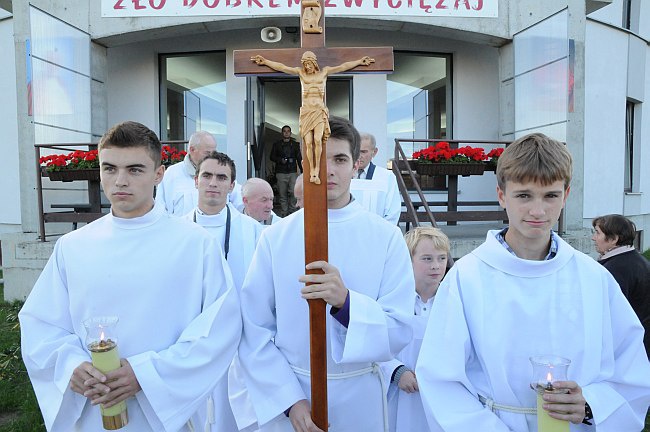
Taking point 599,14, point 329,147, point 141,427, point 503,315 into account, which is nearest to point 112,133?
point 329,147

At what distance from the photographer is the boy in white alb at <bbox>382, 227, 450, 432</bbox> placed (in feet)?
8.66

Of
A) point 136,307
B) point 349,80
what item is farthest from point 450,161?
point 136,307

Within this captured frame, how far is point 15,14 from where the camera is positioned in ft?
26.1

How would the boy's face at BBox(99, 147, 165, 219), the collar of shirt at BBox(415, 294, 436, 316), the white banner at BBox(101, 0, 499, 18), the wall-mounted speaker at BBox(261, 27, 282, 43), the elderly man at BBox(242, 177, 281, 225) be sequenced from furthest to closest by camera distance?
the wall-mounted speaker at BBox(261, 27, 282, 43) < the white banner at BBox(101, 0, 499, 18) < the elderly man at BBox(242, 177, 281, 225) < the collar of shirt at BBox(415, 294, 436, 316) < the boy's face at BBox(99, 147, 165, 219)

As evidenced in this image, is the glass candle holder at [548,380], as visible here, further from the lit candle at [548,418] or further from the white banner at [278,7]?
the white banner at [278,7]

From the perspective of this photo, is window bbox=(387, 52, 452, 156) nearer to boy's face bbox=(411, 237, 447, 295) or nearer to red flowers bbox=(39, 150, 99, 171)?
red flowers bbox=(39, 150, 99, 171)

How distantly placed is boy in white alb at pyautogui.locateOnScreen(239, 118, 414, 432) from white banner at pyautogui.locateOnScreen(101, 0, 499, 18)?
6.65m

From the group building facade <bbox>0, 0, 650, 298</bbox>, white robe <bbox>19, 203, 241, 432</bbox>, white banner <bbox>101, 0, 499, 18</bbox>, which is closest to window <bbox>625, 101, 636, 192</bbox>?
building facade <bbox>0, 0, 650, 298</bbox>

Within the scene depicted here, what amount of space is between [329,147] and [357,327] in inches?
29.9

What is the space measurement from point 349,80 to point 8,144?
6.50 m

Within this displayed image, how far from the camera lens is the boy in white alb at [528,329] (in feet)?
6.08

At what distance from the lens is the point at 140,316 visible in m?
2.25

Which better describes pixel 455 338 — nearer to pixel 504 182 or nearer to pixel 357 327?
pixel 357 327

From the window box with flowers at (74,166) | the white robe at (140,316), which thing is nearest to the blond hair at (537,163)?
the white robe at (140,316)
